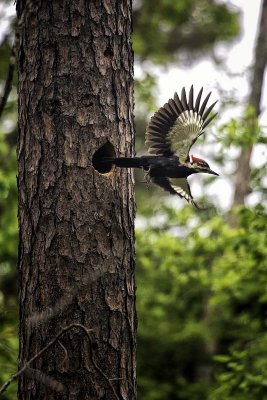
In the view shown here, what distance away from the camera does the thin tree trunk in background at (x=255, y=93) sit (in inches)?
462

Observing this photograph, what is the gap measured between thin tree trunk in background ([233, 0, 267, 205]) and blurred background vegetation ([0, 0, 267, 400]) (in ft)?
0.65

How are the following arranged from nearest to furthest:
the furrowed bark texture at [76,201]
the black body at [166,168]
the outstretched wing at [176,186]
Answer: the furrowed bark texture at [76,201], the black body at [166,168], the outstretched wing at [176,186]

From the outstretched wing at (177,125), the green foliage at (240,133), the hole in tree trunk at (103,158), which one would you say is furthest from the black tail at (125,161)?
the green foliage at (240,133)

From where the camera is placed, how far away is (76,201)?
138 inches

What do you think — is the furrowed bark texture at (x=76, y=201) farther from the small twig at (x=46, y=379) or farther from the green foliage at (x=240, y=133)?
the green foliage at (x=240, y=133)

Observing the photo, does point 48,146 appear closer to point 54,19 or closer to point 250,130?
point 54,19

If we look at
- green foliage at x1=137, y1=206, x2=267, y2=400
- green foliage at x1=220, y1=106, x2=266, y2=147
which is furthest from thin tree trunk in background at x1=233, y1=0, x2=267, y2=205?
green foliage at x1=220, y1=106, x2=266, y2=147

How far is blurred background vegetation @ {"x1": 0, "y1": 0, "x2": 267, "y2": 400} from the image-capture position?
6148 millimetres

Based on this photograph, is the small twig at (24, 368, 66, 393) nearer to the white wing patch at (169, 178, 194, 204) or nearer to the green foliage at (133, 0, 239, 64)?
the white wing patch at (169, 178, 194, 204)

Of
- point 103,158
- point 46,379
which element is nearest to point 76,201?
point 103,158

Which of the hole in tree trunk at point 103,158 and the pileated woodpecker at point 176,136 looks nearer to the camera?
the hole in tree trunk at point 103,158

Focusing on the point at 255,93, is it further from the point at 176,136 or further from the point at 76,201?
the point at 76,201

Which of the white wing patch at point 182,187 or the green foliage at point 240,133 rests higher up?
the green foliage at point 240,133

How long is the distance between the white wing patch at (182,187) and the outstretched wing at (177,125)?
36cm
